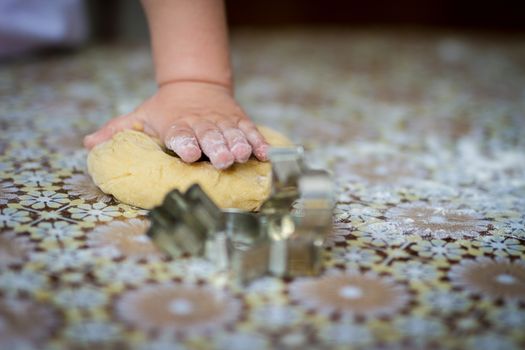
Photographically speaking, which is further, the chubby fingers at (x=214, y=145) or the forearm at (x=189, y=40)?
the forearm at (x=189, y=40)

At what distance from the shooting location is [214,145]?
0.79m

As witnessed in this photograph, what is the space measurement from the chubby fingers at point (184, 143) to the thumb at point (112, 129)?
12 centimetres

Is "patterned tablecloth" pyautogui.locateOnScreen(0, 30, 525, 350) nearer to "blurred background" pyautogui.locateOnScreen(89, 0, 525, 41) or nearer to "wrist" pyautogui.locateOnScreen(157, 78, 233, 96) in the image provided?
"wrist" pyautogui.locateOnScreen(157, 78, 233, 96)

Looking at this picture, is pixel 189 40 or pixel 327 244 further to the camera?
pixel 189 40

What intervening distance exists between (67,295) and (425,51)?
86.5 inches

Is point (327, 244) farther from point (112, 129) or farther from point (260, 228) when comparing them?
point (112, 129)

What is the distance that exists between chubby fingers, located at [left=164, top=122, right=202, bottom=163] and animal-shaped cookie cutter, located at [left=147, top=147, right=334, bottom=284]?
0.12 metres

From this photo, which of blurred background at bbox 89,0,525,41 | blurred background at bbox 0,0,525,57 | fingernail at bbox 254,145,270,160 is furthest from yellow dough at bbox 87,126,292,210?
blurred background at bbox 89,0,525,41

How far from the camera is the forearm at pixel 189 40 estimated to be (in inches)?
38.8

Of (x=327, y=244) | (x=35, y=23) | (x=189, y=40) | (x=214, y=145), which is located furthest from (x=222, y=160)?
(x=35, y=23)

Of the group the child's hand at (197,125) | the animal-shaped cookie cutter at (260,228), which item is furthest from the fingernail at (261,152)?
the animal-shaped cookie cutter at (260,228)

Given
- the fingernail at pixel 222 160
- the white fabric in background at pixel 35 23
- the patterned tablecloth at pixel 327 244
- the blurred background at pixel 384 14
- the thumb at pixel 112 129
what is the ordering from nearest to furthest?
the patterned tablecloth at pixel 327 244 < the fingernail at pixel 222 160 < the thumb at pixel 112 129 < the white fabric in background at pixel 35 23 < the blurred background at pixel 384 14

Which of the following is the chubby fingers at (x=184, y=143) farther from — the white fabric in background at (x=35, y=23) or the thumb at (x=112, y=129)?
the white fabric in background at (x=35, y=23)

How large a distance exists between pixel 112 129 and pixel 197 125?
168 mm
